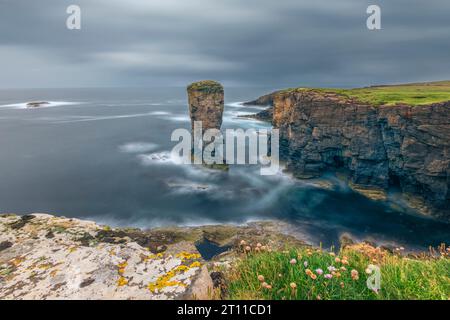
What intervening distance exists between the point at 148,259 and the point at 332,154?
61324 mm

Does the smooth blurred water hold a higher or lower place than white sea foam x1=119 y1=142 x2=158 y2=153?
lower

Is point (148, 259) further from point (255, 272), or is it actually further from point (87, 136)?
point (87, 136)

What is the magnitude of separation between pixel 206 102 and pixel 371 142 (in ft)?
135

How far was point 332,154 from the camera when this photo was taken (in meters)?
61.6

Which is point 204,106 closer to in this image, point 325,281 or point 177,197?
point 177,197

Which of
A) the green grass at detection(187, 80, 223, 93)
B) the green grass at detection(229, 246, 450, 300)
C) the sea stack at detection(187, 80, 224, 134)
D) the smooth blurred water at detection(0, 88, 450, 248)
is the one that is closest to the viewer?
the green grass at detection(229, 246, 450, 300)

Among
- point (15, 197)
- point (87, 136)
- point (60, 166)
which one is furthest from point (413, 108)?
point (87, 136)

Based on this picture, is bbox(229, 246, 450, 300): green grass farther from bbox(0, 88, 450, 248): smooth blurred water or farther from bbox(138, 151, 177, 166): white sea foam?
bbox(138, 151, 177, 166): white sea foam

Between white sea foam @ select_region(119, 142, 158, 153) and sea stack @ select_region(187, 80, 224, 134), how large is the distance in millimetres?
22939

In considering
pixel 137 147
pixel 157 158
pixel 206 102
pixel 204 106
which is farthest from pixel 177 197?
pixel 137 147

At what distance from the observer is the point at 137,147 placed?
9181 centimetres

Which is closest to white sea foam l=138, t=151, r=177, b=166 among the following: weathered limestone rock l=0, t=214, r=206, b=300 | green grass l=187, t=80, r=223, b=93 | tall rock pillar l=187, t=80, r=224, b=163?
tall rock pillar l=187, t=80, r=224, b=163

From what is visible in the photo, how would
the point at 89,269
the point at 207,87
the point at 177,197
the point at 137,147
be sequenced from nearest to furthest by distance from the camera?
1. the point at 89,269
2. the point at 177,197
3. the point at 207,87
4. the point at 137,147

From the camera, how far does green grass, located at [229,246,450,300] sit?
15.5ft
